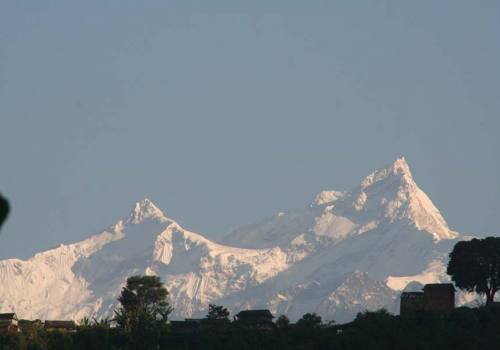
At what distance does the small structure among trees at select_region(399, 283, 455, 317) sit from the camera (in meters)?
185

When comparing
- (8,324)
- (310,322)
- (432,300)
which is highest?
(432,300)

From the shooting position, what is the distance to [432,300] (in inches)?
7407

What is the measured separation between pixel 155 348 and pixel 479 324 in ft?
103

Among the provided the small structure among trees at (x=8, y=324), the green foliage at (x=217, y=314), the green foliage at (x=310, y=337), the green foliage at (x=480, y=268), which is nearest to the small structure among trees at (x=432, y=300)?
the green foliage at (x=480, y=268)

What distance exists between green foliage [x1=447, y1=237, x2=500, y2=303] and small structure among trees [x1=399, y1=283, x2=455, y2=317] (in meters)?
4.17

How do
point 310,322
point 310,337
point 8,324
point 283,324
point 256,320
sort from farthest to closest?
point 256,320
point 310,322
point 283,324
point 8,324
point 310,337

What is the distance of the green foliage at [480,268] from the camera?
632ft

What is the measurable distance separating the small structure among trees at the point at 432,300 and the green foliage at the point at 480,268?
4172mm

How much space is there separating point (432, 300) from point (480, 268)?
8.56m

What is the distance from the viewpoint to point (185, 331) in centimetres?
Result: 18038

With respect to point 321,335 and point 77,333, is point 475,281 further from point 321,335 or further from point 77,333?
point 77,333

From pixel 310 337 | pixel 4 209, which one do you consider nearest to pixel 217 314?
pixel 310 337

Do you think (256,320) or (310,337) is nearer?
(310,337)

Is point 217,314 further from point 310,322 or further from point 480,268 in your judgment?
point 480,268
